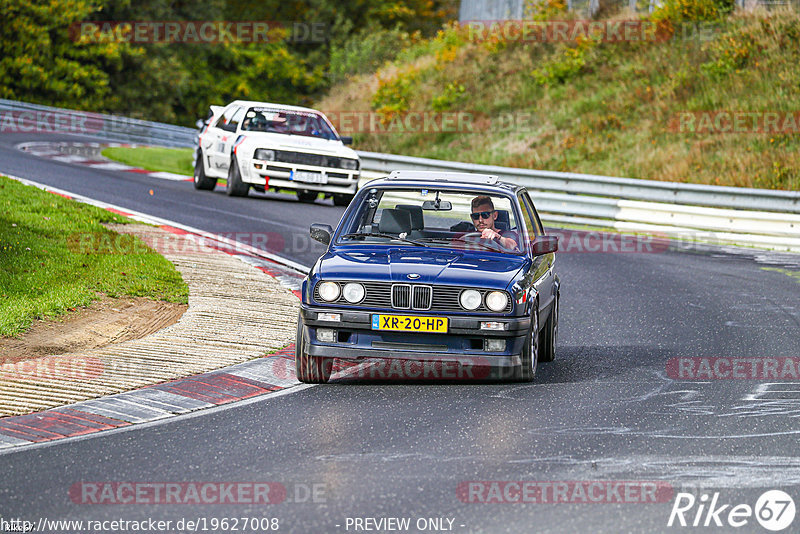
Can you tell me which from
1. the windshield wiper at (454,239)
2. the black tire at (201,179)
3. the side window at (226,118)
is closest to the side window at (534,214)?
the windshield wiper at (454,239)

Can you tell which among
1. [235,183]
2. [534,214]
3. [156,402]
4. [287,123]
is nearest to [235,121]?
[287,123]

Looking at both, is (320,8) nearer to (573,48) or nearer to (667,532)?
(573,48)

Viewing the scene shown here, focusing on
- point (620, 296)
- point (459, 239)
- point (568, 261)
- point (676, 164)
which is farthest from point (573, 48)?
point (459, 239)

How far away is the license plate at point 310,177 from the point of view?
832 inches

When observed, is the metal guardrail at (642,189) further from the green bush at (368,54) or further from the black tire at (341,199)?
the green bush at (368,54)

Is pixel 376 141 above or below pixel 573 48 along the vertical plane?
below

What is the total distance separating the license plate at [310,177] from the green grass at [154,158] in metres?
7.15

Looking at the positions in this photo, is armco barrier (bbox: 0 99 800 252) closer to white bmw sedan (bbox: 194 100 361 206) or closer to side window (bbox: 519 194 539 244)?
white bmw sedan (bbox: 194 100 361 206)

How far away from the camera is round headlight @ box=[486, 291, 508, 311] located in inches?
336

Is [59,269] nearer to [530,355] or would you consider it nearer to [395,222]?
[395,222]

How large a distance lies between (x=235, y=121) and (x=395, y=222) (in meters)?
13.0

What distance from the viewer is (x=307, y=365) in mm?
8828

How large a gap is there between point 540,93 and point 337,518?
28.4m

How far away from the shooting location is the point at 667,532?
5469mm
